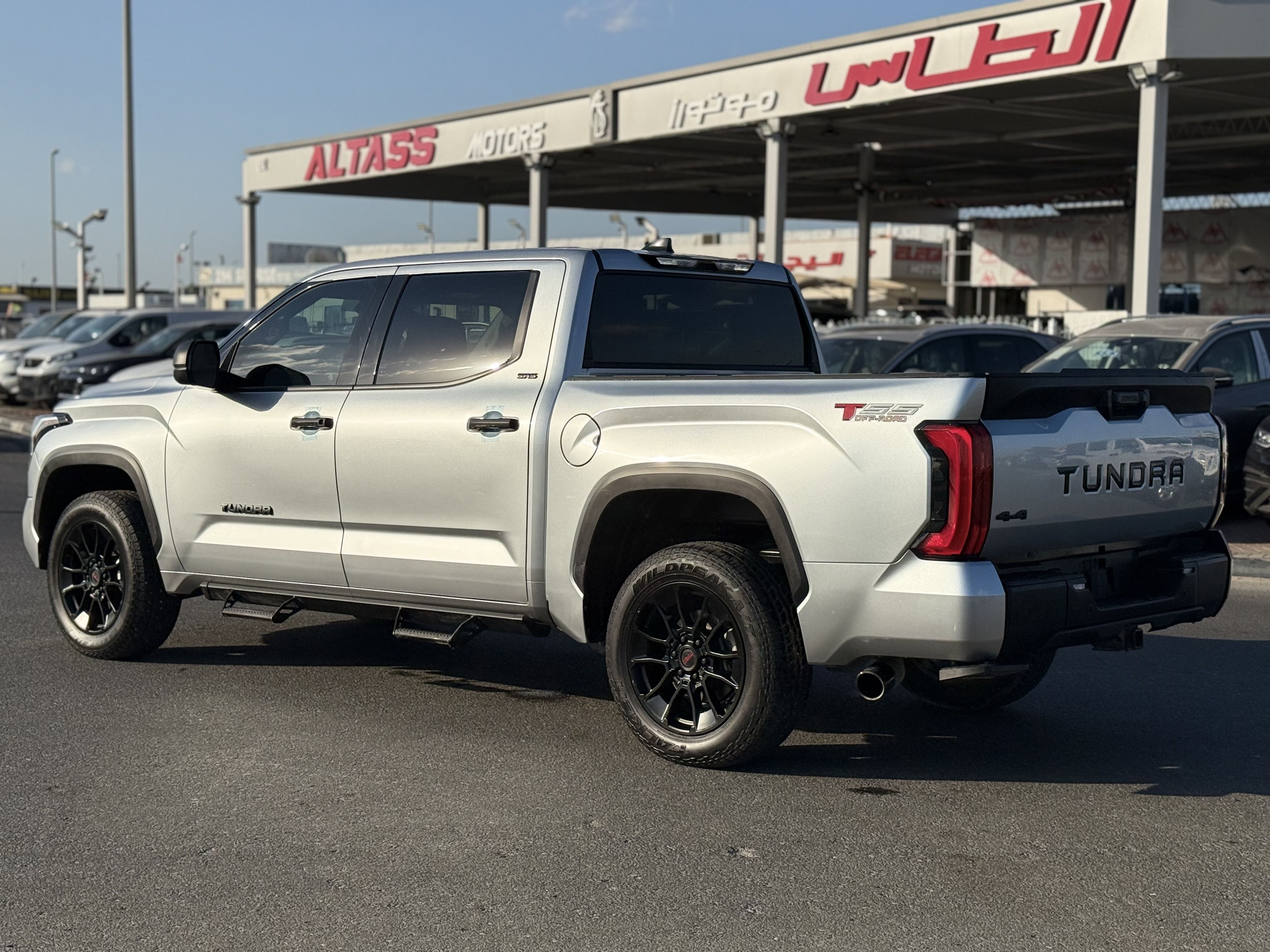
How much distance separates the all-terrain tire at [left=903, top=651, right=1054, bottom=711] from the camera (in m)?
6.29

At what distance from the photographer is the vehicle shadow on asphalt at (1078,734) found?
544 cm

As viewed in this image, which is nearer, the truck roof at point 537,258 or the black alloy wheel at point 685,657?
the black alloy wheel at point 685,657

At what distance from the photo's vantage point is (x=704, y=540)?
18.5ft

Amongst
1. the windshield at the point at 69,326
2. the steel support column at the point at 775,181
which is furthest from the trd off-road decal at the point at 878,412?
the windshield at the point at 69,326

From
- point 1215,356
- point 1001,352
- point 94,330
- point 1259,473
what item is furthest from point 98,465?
point 94,330

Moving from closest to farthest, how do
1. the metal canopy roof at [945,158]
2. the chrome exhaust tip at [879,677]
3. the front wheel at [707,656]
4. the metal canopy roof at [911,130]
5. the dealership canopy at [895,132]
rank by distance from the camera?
the chrome exhaust tip at [879,677], the front wheel at [707,656], the dealership canopy at [895,132], the metal canopy roof at [911,130], the metal canopy roof at [945,158]

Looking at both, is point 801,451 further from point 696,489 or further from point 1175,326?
point 1175,326

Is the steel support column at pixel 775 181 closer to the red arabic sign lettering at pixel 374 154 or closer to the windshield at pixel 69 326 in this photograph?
the red arabic sign lettering at pixel 374 154

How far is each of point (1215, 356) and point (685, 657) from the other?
848cm

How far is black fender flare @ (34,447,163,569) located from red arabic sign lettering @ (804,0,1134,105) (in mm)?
15094

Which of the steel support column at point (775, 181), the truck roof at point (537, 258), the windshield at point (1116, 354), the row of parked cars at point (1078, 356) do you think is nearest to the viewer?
the truck roof at point (537, 258)

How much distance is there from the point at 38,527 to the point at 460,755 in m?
3.24

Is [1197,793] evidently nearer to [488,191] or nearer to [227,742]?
[227,742]

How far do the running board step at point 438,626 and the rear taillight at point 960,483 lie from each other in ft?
7.07
